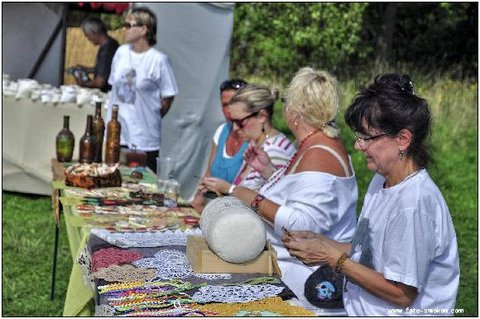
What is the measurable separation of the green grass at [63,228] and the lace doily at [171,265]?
0.96 meters

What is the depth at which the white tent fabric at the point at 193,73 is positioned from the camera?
8320 mm

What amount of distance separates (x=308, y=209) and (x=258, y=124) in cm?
123

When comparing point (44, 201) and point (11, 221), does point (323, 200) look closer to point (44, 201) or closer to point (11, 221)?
point (11, 221)

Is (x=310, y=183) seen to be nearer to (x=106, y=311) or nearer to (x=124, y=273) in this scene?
(x=124, y=273)

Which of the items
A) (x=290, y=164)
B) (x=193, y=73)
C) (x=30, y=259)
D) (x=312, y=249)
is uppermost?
(x=193, y=73)

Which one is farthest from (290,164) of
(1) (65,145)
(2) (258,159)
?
(1) (65,145)

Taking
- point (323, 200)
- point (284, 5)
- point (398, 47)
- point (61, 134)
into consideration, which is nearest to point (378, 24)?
point (398, 47)

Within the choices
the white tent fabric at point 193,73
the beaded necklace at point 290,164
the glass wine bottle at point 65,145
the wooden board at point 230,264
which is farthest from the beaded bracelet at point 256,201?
the white tent fabric at point 193,73

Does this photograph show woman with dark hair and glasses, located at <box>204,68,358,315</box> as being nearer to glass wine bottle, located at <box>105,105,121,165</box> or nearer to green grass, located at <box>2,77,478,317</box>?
green grass, located at <box>2,77,478,317</box>

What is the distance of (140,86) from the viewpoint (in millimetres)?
6984

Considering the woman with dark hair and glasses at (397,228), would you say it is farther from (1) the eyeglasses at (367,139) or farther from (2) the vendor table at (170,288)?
(2) the vendor table at (170,288)

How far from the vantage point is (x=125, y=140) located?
7.06 metres

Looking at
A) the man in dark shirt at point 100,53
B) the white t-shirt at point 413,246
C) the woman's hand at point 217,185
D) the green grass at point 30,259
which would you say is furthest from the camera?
the man in dark shirt at point 100,53

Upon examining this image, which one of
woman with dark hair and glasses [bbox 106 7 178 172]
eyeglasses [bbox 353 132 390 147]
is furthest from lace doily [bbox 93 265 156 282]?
woman with dark hair and glasses [bbox 106 7 178 172]
